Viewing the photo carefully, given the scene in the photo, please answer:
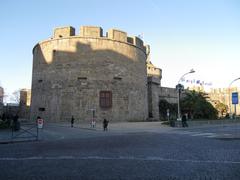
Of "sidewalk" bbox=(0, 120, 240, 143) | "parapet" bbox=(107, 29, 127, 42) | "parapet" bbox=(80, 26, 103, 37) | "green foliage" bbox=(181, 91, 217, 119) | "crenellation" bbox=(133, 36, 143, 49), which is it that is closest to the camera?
"sidewalk" bbox=(0, 120, 240, 143)

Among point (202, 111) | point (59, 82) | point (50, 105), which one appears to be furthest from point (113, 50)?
point (202, 111)

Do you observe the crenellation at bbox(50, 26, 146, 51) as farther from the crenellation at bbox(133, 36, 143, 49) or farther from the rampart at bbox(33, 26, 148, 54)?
the crenellation at bbox(133, 36, 143, 49)

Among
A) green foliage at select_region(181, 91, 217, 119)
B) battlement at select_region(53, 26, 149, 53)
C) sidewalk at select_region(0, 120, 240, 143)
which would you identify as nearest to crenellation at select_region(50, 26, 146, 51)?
battlement at select_region(53, 26, 149, 53)

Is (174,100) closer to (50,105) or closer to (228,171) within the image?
(50,105)

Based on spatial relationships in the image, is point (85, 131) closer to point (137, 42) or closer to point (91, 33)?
point (91, 33)

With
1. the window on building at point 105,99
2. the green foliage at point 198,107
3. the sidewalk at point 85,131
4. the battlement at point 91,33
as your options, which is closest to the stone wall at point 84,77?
the battlement at point 91,33

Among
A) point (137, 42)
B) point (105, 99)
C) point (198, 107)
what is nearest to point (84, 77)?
point (105, 99)

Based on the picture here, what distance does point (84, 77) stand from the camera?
33.9 metres

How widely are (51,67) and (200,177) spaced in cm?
3277

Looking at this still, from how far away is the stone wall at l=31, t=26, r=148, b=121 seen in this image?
3369 centimetres

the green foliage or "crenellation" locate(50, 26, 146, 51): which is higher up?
"crenellation" locate(50, 26, 146, 51)

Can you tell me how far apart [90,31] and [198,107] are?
20.6 meters

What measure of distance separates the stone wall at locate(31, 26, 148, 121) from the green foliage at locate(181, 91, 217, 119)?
935 cm

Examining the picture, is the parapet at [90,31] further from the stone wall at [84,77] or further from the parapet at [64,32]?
the parapet at [64,32]
